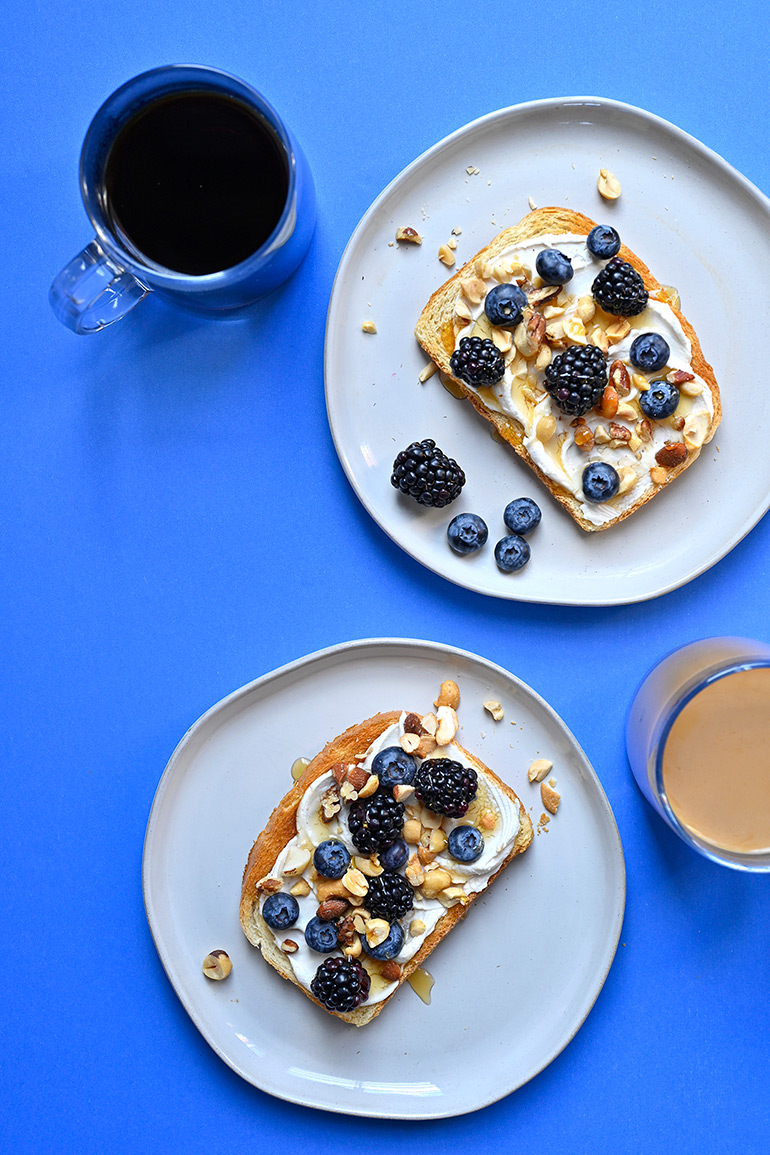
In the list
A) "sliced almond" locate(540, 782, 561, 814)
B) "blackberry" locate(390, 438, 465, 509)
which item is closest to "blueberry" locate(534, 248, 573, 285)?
"blackberry" locate(390, 438, 465, 509)

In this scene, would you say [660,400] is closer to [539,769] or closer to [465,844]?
[539,769]

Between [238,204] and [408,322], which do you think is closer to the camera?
[238,204]

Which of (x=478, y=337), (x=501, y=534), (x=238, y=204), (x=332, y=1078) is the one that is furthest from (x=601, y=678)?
(x=238, y=204)

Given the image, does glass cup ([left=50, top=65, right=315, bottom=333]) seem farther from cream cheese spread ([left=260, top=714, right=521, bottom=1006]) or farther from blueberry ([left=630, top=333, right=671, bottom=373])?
cream cheese spread ([left=260, top=714, right=521, bottom=1006])

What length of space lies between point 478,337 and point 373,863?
0.99 m

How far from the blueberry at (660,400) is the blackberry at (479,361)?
27 centimetres

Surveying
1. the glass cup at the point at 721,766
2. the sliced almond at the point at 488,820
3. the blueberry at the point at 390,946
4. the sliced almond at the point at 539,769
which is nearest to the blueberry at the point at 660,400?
the glass cup at the point at 721,766

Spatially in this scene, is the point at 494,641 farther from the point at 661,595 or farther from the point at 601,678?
the point at 661,595

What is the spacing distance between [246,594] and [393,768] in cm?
48

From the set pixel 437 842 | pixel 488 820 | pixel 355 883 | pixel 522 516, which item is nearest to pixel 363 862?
pixel 355 883

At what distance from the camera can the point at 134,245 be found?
142 cm

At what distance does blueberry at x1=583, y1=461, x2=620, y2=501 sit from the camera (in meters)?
1.52

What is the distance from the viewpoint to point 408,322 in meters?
1.62

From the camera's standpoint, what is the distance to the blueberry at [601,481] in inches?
59.7
